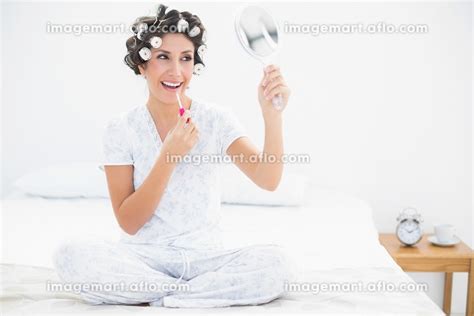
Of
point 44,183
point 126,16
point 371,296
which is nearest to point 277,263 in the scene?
point 371,296

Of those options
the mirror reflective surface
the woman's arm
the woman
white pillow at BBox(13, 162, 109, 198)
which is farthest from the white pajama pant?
white pillow at BBox(13, 162, 109, 198)

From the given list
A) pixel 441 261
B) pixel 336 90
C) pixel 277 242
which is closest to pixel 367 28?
pixel 336 90

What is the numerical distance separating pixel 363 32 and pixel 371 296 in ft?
5.17

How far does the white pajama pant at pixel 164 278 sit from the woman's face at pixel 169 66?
38 centimetres

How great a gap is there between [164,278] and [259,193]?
1.01m

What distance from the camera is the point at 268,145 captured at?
1426mm

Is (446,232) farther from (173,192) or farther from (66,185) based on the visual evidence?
(66,185)

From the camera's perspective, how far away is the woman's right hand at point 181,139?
4.64ft

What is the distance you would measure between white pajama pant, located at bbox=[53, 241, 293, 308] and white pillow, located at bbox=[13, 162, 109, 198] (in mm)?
1087

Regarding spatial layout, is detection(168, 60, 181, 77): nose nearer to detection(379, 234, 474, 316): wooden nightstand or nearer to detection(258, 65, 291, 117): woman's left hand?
detection(258, 65, 291, 117): woman's left hand

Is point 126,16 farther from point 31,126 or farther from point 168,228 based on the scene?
point 168,228

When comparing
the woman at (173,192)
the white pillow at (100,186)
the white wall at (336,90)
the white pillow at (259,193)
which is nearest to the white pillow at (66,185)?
the white pillow at (100,186)

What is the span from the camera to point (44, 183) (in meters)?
2.47

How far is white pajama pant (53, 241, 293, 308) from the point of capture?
1.33 metres
